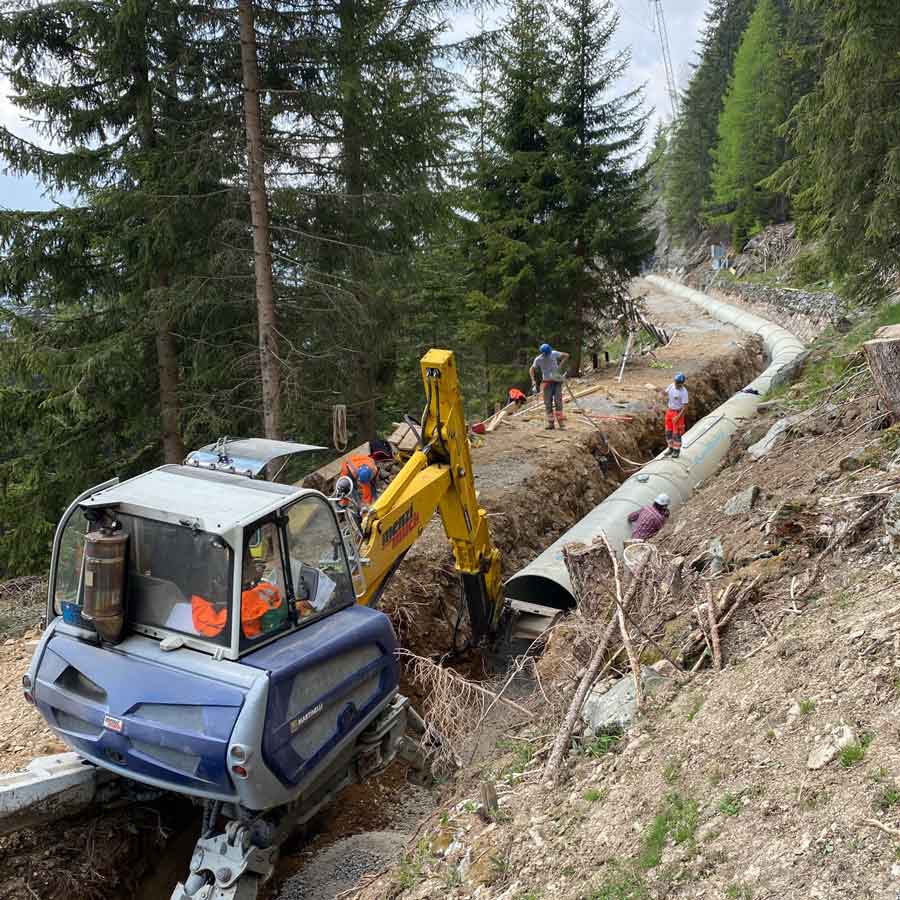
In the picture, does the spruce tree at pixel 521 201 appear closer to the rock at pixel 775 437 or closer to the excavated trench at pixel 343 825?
the excavated trench at pixel 343 825

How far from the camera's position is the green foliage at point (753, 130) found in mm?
A: 43906

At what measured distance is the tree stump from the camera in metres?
7.88

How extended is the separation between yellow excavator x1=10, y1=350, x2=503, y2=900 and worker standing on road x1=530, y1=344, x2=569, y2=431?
9426 mm

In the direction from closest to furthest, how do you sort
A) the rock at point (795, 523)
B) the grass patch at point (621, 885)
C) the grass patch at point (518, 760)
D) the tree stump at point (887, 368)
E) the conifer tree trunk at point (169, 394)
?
the grass patch at point (621, 885) < the grass patch at point (518, 760) < the rock at point (795, 523) < the tree stump at point (887, 368) < the conifer tree trunk at point (169, 394)

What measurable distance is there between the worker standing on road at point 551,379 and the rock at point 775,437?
404 centimetres

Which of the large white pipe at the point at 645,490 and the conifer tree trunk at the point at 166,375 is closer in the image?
the large white pipe at the point at 645,490

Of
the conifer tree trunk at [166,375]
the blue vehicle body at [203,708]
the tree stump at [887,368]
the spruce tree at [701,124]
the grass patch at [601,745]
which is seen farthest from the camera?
the spruce tree at [701,124]

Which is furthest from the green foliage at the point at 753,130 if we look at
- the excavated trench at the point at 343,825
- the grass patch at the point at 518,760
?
the grass patch at the point at 518,760

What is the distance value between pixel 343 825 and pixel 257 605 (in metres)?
3.33

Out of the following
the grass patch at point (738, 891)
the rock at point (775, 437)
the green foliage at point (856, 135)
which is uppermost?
the green foliage at point (856, 135)

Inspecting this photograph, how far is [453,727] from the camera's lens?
644cm

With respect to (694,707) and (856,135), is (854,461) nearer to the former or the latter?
(694,707)

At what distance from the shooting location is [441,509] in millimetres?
8734

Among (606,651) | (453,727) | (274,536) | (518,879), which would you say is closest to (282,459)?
(274,536)
